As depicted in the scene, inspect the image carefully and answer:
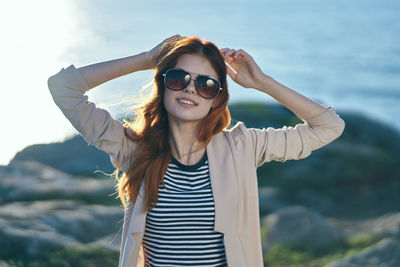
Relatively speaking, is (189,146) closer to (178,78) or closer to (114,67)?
(178,78)

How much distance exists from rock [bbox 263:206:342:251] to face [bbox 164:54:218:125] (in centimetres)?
394

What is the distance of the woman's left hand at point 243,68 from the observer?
2764 mm

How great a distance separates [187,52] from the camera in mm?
2668

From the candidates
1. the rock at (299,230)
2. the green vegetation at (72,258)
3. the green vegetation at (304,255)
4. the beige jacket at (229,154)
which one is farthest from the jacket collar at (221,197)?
the rock at (299,230)

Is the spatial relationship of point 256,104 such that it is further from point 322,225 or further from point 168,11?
point 168,11

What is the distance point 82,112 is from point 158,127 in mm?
379

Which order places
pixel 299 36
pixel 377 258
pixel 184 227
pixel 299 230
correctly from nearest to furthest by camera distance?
pixel 184 227 < pixel 377 258 < pixel 299 230 < pixel 299 36

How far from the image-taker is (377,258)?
546cm

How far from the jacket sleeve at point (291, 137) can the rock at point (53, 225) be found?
8.07ft

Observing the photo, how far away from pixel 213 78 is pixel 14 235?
3040mm

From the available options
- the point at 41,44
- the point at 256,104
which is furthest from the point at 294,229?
the point at 41,44

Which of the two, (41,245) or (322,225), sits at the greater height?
(322,225)

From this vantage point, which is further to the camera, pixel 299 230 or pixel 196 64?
pixel 299 230

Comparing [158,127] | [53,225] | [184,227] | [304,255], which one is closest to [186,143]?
[158,127]
